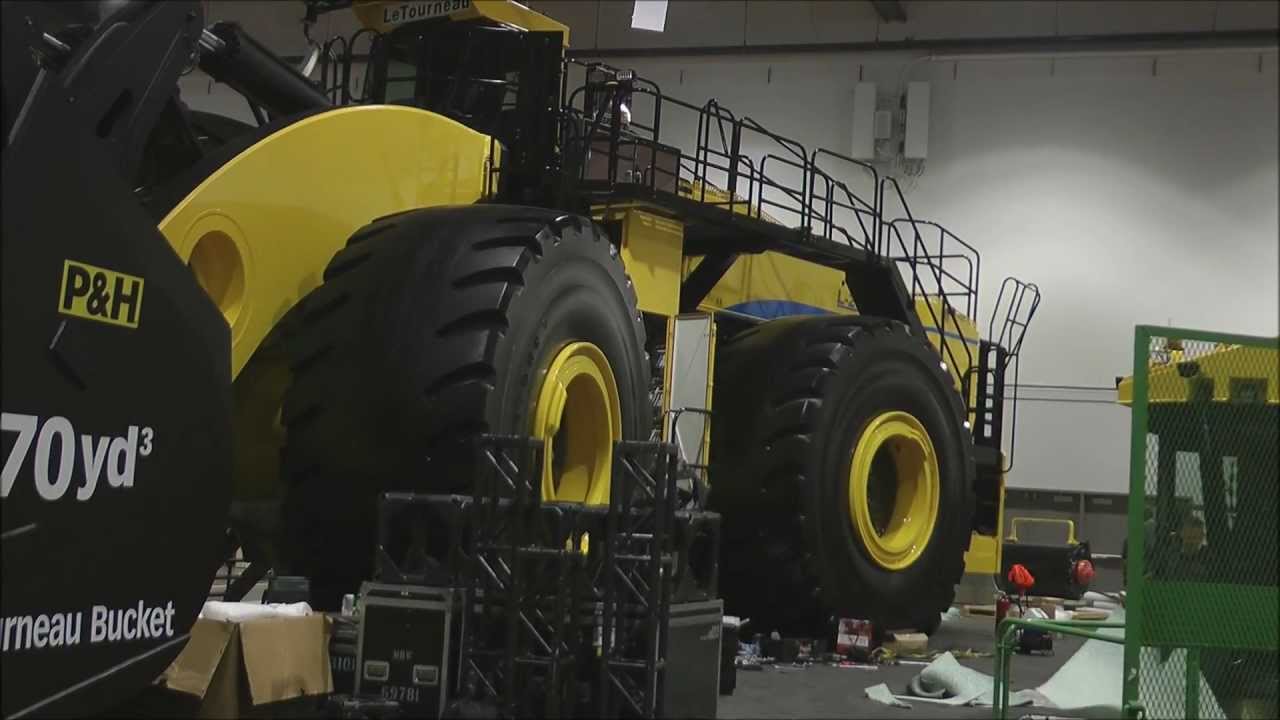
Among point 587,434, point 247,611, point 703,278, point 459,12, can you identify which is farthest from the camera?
point 703,278

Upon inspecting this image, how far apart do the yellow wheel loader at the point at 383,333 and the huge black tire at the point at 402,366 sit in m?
0.01

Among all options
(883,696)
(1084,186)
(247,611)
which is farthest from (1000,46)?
(247,611)

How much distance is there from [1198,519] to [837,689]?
10.6 ft

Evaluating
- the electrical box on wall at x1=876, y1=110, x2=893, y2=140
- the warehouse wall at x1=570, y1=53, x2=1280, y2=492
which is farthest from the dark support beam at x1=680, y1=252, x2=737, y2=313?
the electrical box on wall at x1=876, y1=110, x2=893, y2=140

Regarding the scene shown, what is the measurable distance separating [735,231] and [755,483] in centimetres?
159

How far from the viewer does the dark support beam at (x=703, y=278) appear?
9938mm

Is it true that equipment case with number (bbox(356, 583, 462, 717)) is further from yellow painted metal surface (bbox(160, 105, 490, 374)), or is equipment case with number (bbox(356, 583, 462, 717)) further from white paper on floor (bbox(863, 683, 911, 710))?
white paper on floor (bbox(863, 683, 911, 710))

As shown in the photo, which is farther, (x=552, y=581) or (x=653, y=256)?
(x=653, y=256)

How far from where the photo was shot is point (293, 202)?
19.9 ft

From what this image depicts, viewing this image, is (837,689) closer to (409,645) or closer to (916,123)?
(409,645)

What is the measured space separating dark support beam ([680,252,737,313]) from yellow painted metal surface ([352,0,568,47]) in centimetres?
209

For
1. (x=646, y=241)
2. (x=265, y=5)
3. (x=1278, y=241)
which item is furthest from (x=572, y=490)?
(x=265, y=5)

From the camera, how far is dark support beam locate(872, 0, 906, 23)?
15138 millimetres

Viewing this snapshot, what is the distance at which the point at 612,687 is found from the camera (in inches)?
221
